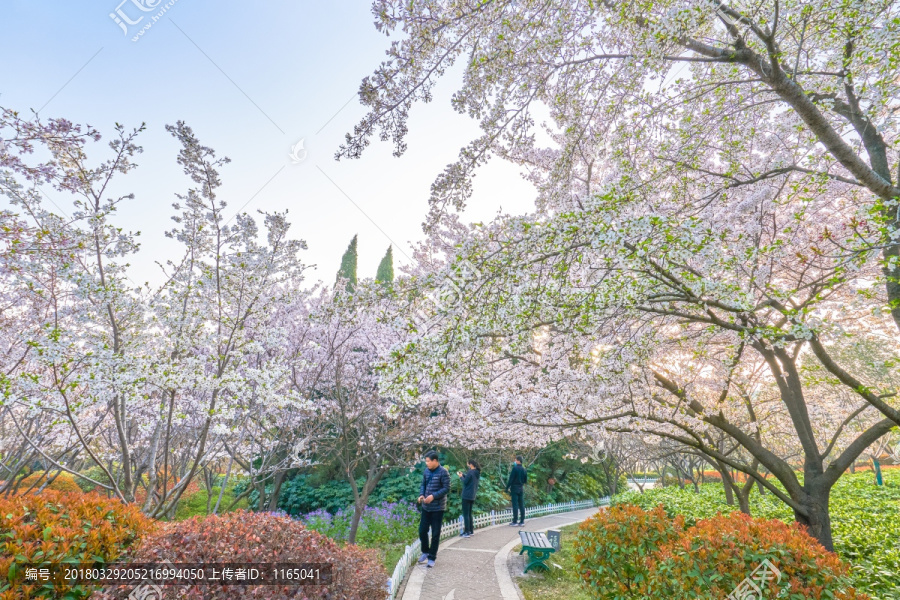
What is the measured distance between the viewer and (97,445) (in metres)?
10.8

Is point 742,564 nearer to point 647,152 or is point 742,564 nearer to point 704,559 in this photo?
point 704,559

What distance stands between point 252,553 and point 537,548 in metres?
4.89

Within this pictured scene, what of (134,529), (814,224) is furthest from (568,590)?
(814,224)

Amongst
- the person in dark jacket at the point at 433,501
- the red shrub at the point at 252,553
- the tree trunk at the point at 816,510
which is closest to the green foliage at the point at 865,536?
the tree trunk at the point at 816,510

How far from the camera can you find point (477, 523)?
9.99 metres

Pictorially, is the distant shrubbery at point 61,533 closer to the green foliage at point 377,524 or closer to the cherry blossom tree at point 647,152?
the cherry blossom tree at point 647,152

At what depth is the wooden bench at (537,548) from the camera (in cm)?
636

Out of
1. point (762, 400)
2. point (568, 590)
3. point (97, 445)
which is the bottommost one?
point (568, 590)

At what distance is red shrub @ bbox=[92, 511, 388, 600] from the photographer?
268cm

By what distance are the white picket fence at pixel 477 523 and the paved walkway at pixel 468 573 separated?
0.55ft

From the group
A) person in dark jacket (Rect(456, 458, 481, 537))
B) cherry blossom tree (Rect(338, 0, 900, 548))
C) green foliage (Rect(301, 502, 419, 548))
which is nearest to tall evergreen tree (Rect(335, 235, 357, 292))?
green foliage (Rect(301, 502, 419, 548))

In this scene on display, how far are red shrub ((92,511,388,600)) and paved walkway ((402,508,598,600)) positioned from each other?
209 cm

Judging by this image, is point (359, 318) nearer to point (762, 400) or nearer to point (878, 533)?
point (878, 533)

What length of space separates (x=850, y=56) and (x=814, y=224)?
3.76 meters
